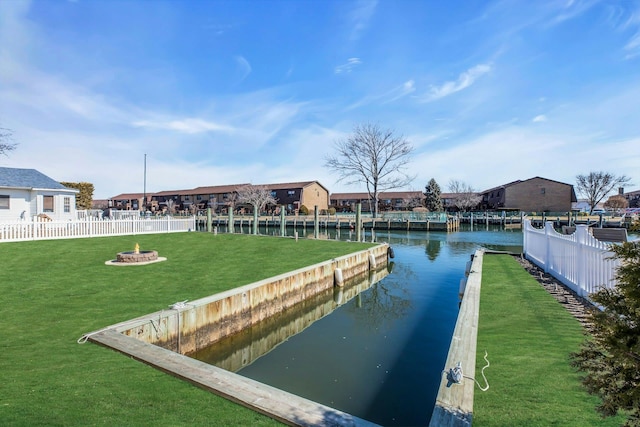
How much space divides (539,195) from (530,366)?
71.0 metres

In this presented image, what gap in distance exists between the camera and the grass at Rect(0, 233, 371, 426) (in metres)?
3.47

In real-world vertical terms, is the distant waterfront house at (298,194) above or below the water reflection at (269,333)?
above

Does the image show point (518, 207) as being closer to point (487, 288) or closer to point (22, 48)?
point (487, 288)

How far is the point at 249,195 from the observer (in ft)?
232

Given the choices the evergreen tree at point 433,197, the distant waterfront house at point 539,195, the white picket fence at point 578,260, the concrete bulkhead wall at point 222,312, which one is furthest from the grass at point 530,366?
the distant waterfront house at point 539,195

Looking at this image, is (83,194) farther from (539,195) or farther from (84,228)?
(539,195)

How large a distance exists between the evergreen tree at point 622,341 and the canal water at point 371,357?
3722 millimetres

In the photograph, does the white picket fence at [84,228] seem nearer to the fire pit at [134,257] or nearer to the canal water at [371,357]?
the fire pit at [134,257]

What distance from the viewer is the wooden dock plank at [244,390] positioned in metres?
3.40

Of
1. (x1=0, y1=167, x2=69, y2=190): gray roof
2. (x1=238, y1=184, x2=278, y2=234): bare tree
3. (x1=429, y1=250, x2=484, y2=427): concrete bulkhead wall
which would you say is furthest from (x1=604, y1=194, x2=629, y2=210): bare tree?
(x1=0, y1=167, x2=69, y2=190): gray roof

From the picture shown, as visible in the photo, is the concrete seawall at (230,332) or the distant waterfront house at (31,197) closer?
the concrete seawall at (230,332)

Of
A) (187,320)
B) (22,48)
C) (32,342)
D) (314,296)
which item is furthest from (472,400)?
(22,48)

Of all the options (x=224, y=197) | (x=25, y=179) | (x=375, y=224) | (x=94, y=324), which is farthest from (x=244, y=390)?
(x=224, y=197)

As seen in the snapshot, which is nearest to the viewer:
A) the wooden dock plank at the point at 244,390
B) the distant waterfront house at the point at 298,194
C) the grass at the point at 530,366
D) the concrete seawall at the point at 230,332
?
the grass at the point at 530,366
